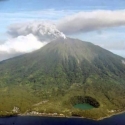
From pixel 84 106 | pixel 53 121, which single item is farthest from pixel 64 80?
pixel 53 121

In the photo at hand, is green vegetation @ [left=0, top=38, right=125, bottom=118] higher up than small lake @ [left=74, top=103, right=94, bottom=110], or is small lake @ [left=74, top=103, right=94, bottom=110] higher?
green vegetation @ [left=0, top=38, right=125, bottom=118]

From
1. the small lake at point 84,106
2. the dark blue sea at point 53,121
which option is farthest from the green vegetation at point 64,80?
the dark blue sea at point 53,121

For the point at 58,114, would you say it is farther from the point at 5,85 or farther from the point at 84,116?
the point at 5,85

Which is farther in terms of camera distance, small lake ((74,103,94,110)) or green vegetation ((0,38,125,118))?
green vegetation ((0,38,125,118))

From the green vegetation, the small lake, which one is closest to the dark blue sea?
the green vegetation

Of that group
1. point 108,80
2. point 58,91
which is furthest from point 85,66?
point 58,91

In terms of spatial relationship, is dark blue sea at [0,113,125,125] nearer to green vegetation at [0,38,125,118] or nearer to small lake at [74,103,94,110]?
green vegetation at [0,38,125,118]
